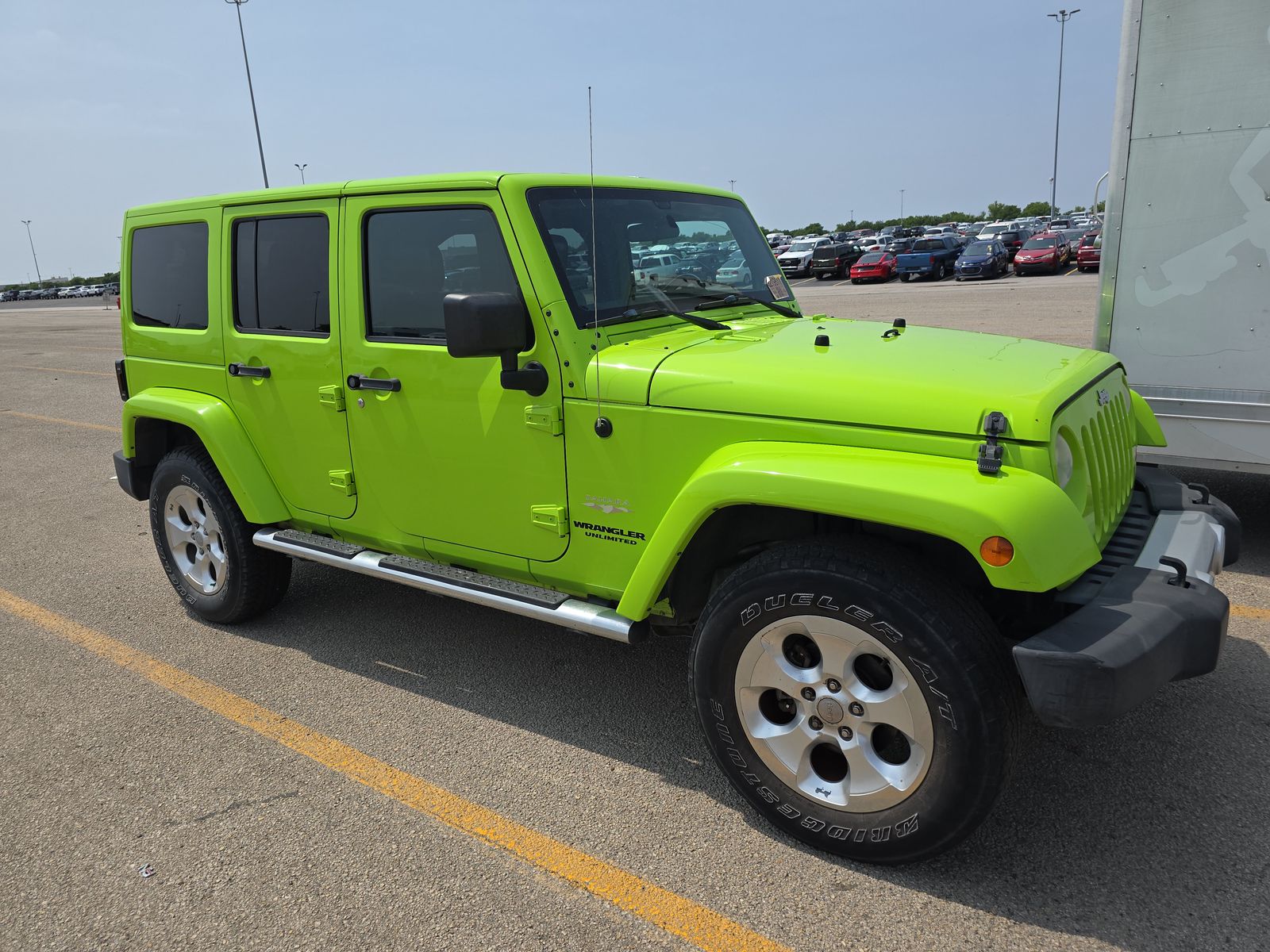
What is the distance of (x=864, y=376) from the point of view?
2738 mm

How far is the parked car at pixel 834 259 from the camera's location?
123 ft

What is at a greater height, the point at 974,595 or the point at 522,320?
the point at 522,320

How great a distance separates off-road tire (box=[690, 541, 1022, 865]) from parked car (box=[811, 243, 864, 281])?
120ft

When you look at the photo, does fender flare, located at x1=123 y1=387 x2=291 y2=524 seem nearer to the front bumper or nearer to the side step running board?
the side step running board

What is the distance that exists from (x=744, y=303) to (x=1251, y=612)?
8.99ft

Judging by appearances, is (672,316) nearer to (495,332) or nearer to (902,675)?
(495,332)

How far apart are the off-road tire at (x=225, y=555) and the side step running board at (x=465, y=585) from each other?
0.18 meters

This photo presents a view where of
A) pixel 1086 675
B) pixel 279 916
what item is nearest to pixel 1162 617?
pixel 1086 675

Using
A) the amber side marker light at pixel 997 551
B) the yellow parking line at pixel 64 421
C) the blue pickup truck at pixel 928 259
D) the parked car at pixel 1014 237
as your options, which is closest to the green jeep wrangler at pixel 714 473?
the amber side marker light at pixel 997 551

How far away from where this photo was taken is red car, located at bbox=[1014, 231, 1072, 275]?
99.3 ft

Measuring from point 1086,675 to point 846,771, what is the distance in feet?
2.71

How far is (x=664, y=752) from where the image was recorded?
11.1ft

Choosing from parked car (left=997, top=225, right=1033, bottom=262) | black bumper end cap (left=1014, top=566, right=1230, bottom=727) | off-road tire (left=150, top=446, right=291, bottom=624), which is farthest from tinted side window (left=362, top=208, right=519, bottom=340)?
A: parked car (left=997, top=225, right=1033, bottom=262)

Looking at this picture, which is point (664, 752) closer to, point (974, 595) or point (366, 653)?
point (974, 595)
